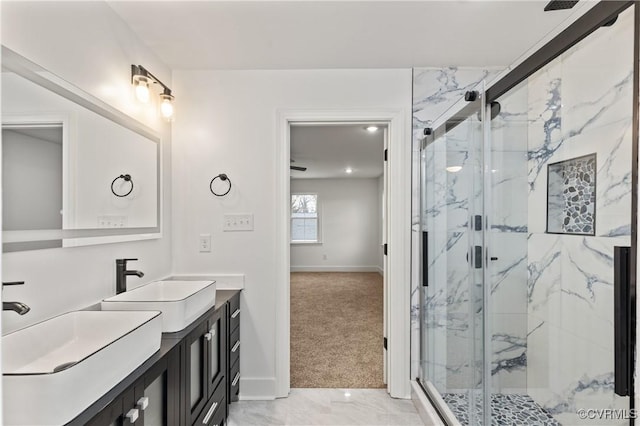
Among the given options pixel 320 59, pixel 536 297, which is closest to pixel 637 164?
pixel 536 297

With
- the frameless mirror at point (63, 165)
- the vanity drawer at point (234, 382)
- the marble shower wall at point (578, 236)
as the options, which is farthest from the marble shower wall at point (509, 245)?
the frameless mirror at point (63, 165)

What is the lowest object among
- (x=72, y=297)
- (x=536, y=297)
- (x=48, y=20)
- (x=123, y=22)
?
(x=536, y=297)

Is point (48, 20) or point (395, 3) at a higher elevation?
point (395, 3)

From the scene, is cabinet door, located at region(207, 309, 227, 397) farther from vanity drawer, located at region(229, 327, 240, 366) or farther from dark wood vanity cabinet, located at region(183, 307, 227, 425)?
vanity drawer, located at region(229, 327, 240, 366)

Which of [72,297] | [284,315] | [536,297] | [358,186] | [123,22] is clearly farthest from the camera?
[358,186]

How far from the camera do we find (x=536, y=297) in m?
2.29

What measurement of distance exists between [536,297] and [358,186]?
6.30 meters

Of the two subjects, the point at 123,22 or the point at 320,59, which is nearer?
the point at 123,22

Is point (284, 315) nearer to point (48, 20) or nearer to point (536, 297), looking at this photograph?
point (536, 297)

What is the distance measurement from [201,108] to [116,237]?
1.15 meters

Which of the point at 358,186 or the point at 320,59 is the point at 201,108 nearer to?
the point at 320,59

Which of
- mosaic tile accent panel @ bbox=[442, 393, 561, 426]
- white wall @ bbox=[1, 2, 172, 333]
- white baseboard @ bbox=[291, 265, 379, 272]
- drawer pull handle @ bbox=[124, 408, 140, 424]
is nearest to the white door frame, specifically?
mosaic tile accent panel @ bbox=[442, 393, 561, 426]

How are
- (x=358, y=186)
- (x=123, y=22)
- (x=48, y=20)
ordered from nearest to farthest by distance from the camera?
(x=48, y=20), (x=123, y=22), (x=358, y=186)

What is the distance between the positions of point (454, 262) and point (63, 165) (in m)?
2.09
